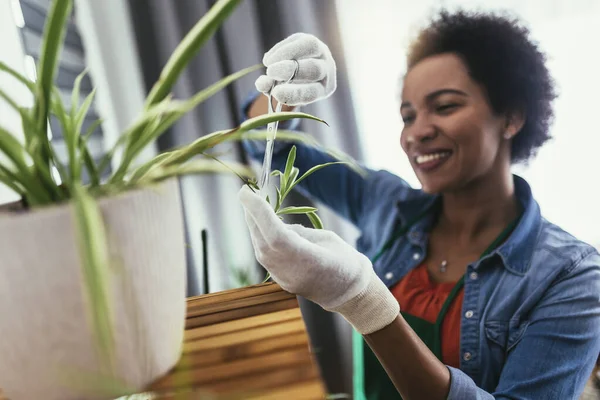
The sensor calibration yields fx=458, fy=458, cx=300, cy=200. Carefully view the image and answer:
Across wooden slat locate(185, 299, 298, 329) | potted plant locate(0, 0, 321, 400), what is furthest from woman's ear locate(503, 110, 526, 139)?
potted plant locate(0, 0, 321, 400)

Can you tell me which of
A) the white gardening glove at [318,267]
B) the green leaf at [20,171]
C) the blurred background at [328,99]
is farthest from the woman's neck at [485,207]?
the green leaf at [20,171]

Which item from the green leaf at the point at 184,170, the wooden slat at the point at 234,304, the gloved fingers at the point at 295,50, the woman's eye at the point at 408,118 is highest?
the gloved fingers at the point at 295,50

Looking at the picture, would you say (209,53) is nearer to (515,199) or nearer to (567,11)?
(515,199)

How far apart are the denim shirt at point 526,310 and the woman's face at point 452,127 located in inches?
4.6

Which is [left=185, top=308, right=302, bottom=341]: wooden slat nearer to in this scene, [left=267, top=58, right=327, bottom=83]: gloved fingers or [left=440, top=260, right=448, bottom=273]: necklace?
[left=267, top=58, right=327, bottom=83]: gloved fingers

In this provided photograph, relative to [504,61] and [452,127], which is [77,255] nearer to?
[452,127]

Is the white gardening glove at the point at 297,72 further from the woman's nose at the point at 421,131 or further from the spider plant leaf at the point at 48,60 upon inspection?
the woman's nose at the point at 421,131

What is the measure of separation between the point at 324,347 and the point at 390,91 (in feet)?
3.03

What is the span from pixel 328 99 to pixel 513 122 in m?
0.57

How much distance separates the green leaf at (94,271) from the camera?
22cm

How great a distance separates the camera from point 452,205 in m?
1.19

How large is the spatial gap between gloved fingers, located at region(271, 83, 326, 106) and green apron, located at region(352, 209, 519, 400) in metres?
0.58

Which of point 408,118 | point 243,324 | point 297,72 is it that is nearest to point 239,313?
point 243,324

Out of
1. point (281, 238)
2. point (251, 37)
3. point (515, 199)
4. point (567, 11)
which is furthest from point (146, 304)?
point (567, 11)
